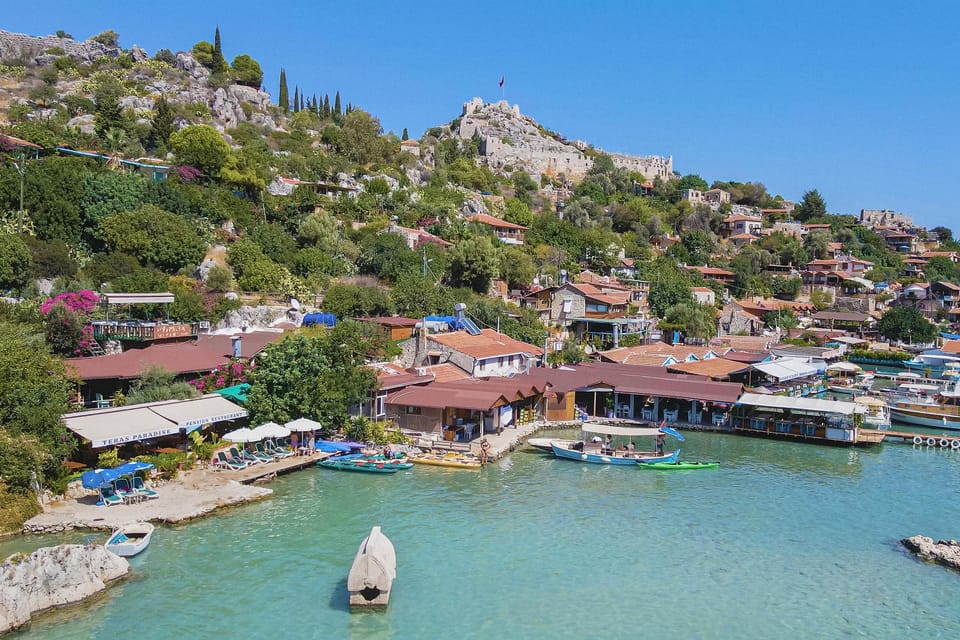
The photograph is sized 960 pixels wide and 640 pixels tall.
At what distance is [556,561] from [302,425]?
415 inches

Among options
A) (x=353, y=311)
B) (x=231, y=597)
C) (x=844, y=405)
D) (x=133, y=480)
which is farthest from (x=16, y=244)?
(x=844, y=405)

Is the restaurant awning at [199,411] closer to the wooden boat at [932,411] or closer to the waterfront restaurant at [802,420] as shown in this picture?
the waterfront restaurant at [802,420]

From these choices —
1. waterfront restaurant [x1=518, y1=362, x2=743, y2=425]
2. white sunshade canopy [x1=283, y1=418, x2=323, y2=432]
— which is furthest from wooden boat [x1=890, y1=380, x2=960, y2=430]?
white sunshade canopy [x1=283, y1=418, x2=323, y2=432]

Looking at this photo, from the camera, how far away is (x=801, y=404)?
28703 mm

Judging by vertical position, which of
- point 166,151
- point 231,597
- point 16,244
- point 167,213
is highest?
point 166,151

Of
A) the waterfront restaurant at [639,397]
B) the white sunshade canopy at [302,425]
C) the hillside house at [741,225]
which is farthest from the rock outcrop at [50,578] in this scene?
the hillside house at [741,225]

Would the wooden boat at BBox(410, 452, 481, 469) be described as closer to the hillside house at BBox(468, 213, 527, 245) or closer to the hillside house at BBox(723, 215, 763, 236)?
the hillside house at BBox(468, 213, 527, 245)

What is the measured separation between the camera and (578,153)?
108312 millimetres

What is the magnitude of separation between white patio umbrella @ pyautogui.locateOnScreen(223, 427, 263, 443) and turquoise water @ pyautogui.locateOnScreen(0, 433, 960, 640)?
172 centimetres

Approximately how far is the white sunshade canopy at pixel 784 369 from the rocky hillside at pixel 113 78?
5311 cm

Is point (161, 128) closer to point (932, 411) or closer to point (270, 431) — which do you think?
point (270, 431)

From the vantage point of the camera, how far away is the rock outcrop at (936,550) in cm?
1659

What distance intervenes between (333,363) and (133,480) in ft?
27.6

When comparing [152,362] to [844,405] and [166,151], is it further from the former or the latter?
[166,151]
